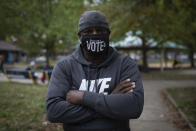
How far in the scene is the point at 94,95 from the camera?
2105mm

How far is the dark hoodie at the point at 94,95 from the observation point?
211 centimetres

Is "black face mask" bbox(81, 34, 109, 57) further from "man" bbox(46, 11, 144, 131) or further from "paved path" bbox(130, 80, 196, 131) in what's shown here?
"paved path" bbox(130, 80, 196, 131)

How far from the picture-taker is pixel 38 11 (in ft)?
74.2

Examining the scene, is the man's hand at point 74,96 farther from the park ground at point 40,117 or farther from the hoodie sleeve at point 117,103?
the park ground at point 40,117

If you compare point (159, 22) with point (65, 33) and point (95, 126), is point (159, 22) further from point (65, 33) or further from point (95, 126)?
point (65, 33)

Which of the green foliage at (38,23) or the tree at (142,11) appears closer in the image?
the tree at (142,11)

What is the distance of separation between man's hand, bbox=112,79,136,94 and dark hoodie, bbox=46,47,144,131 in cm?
4

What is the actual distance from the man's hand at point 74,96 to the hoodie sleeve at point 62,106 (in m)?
0.04

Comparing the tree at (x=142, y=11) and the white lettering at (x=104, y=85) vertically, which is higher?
the tree at (x=142, y=11)

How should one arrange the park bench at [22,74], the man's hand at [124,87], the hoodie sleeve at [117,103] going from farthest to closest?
the park bench at [22,74], the man's hand at [124,87], the hoodie sleeve at [117,103]

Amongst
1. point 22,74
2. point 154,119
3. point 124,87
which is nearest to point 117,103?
point 124,87

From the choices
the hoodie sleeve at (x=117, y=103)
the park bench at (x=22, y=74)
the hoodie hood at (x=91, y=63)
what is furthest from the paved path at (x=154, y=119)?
the park bench at (x=22, y=74)

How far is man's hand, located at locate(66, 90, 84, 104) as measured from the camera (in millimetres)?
2143

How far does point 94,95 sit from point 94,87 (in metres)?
0.17
